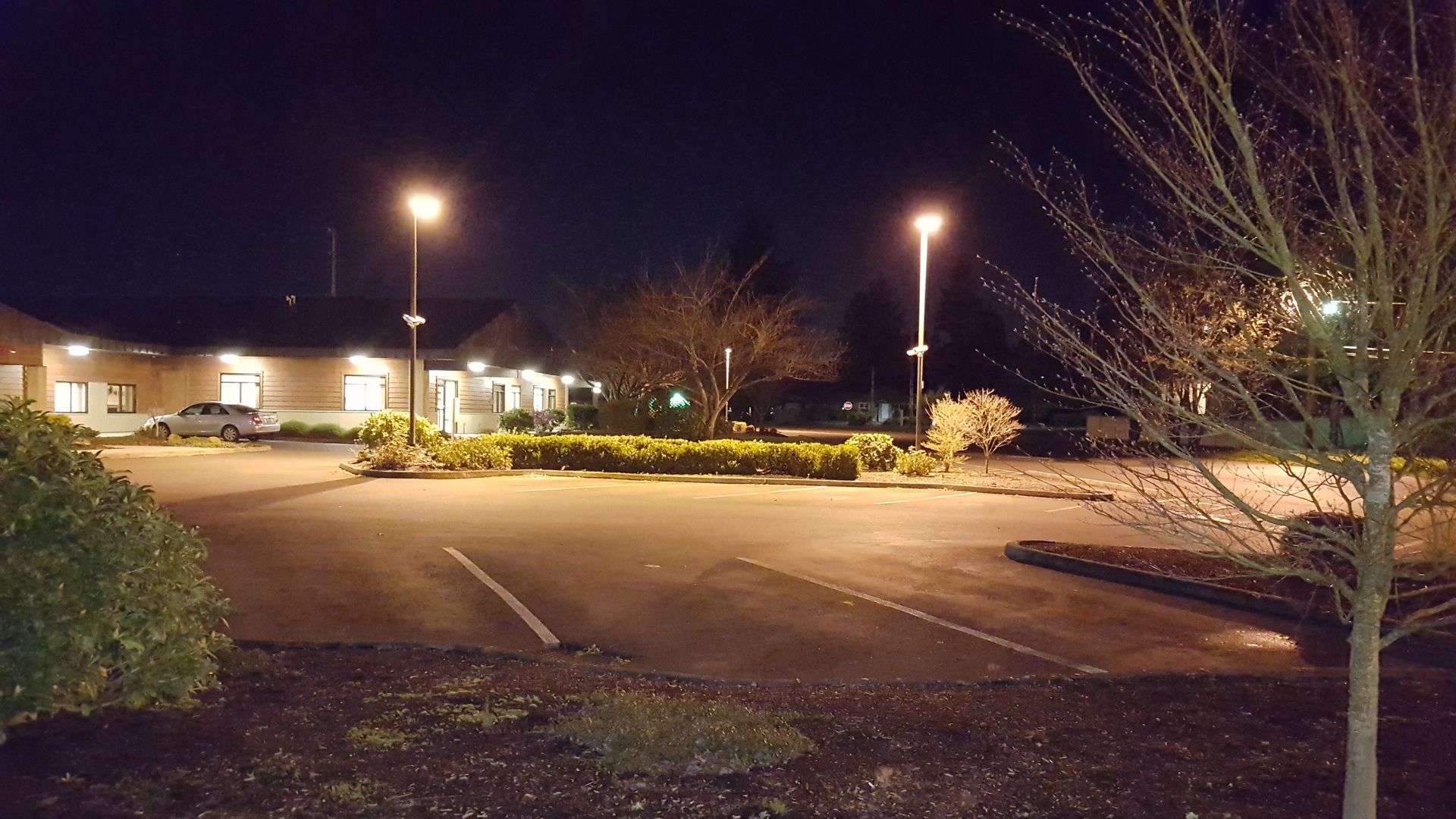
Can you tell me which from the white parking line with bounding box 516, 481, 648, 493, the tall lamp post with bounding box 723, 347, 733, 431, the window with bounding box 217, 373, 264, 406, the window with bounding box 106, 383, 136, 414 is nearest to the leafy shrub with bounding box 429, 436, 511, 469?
the white parking line with bounding box 516, 481, 648, 493

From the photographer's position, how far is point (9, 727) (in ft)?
17.1

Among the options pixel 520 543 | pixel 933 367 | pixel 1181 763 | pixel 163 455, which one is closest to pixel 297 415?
pixel 163 455

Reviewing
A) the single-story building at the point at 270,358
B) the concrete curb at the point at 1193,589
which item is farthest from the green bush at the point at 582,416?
the concrete curb at the point at 1193,589

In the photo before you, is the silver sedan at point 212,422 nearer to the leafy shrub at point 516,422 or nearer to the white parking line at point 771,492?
the leafy shrub at point 516,422

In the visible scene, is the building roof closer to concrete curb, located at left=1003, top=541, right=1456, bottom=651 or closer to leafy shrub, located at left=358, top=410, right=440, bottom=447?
leafy shrub, located at left=358, top=410, right=440, bottom=447

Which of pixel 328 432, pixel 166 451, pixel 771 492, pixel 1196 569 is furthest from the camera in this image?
pixel 328 432

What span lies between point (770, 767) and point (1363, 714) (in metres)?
2.50

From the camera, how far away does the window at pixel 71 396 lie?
120 feet

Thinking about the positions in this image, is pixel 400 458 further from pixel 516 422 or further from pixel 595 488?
pixel 516 422

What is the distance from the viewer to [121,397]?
130ft

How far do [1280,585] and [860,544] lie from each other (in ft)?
17.1

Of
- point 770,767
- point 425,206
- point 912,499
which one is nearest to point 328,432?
point 425,206

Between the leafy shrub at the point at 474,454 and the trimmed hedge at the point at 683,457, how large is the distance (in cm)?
29

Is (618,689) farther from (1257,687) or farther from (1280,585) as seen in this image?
(1280,585)
